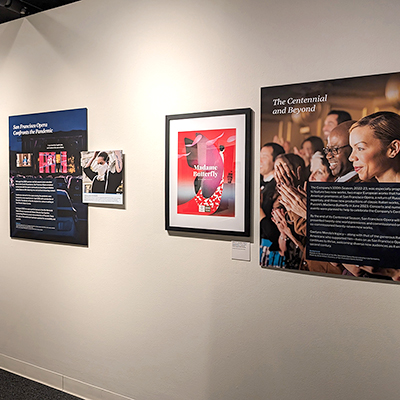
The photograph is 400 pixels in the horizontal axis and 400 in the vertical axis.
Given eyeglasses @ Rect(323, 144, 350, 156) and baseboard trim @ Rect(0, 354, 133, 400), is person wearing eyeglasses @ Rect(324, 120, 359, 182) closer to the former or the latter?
eyeglasses @ Rect(323, 144, 350, 156)

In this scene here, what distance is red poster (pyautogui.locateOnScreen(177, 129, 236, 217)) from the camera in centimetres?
202

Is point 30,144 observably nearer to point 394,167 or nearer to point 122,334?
point 122,334

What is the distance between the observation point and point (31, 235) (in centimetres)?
277

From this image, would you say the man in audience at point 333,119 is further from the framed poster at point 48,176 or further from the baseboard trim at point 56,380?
the baseboard trim at point 56,380

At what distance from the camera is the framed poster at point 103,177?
2.35m

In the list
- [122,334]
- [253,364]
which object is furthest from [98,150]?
[253,364]

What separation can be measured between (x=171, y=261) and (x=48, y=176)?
1177 millimetres

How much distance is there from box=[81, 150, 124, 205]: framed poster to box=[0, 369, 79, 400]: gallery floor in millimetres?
1375

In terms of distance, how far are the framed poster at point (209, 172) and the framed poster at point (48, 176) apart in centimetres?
72

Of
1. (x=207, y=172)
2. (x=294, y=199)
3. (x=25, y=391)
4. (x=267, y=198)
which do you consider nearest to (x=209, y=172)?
(x=207, y=172)

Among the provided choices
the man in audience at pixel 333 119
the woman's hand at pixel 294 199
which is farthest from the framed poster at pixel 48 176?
the man in audience at pixel 333 119

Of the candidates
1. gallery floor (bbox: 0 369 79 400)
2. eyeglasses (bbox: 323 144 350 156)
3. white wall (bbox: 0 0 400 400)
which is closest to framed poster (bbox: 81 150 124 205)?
white wall (bbox: 0 0 400 400)

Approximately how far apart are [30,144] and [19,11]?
3.41 feet

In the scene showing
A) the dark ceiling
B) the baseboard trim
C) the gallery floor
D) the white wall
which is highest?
the dark ceiling
